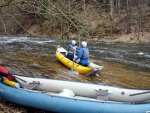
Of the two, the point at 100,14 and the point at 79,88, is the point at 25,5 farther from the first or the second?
the point at 100,14

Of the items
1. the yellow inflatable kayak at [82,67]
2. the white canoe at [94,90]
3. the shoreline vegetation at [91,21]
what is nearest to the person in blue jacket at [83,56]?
the yellow inflatable kayak at [82,67]

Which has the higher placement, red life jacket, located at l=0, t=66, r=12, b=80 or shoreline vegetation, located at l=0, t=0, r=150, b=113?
shoreline vegetation, located at l=0, t=0, r=150, b=113

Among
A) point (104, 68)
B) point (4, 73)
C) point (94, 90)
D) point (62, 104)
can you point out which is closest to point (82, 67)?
point (104, 68)

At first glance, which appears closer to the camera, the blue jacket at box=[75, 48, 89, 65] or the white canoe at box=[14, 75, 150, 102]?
the white canoe at box=[14, 75, 150, 102]

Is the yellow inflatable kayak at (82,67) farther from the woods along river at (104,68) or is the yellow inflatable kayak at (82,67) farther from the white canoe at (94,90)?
the white canoe at (94,90)

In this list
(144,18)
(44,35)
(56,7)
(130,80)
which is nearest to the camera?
(56,7)

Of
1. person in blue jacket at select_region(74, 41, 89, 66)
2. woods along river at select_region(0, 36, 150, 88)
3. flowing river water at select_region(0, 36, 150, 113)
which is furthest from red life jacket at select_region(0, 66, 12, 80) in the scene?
person in blue jacket at select_region(74, 41, 89, 66)

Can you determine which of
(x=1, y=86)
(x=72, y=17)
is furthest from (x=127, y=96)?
(x=1, y=86)

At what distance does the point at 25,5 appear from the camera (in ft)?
21.7

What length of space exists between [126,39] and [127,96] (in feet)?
47.7

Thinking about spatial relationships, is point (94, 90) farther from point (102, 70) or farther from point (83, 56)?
point (102, 70)

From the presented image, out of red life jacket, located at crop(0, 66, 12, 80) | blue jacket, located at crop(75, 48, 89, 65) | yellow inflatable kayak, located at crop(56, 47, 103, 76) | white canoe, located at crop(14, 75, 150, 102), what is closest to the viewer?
white canoe, located at crop(14, 75, 150, 102)

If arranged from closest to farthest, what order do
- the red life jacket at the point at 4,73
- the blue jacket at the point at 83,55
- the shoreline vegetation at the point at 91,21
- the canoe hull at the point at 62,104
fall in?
the canoe hull at the point at 62,104 < the shoreline vegetation at the point at 91,21 < the red life jacket at the point at 4,73 < the blue jacket at the point at 83,55

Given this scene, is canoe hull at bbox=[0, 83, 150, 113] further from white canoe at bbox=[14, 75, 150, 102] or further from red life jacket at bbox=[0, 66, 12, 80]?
white canoe at bbox=[14, 75, 150, 102]
